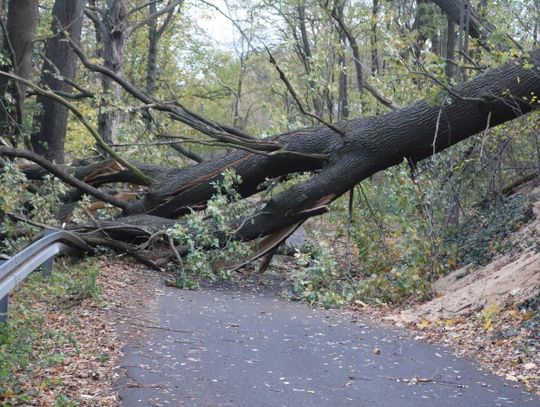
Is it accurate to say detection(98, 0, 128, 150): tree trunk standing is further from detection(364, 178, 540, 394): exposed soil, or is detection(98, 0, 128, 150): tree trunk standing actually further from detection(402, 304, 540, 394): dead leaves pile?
detection(402, 304, 540, 394): dead leaves pile

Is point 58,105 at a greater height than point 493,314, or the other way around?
point 58,105

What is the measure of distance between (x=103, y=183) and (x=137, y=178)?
892 mm

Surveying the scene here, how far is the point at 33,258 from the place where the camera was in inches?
302

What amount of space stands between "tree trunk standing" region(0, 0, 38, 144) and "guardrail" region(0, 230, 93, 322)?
164 inches

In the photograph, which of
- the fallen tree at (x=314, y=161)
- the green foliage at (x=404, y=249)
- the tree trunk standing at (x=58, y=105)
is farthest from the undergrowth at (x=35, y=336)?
the tree trunk standing at (x=58, y=105)

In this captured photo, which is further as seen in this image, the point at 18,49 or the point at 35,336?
the point at 18,49

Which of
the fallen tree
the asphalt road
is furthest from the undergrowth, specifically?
the fallen tree

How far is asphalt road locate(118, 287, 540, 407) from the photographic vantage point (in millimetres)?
5887

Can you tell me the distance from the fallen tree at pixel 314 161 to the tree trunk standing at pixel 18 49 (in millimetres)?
1296

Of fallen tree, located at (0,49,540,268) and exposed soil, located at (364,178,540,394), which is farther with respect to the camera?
fallen tree, located at (0,49,540,268)

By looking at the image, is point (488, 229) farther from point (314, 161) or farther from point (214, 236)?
point (214, 236)

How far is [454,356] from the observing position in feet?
25.4

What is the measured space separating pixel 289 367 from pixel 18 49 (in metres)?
10.6

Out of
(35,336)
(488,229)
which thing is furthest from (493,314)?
(35,336)
